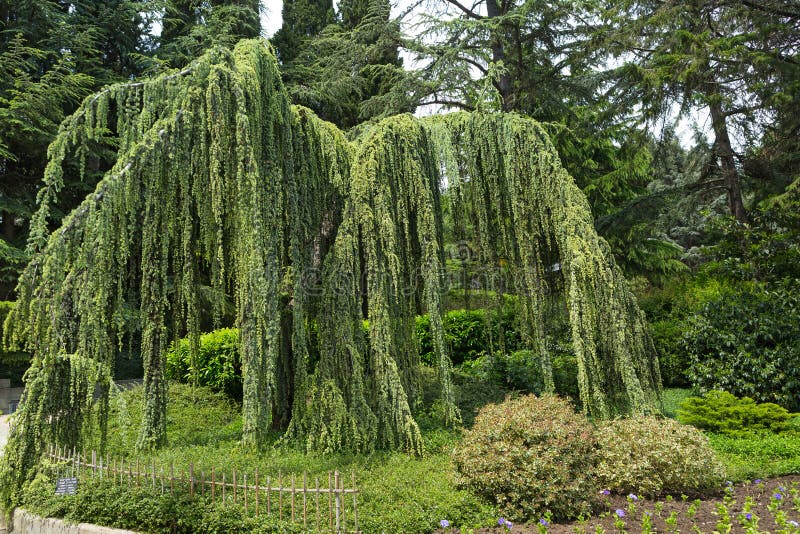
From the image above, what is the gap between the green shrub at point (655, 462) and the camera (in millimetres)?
4965

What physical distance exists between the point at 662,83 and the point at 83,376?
37.5ft

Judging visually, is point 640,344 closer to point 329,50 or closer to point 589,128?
point 589,128

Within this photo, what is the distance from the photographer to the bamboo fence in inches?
161

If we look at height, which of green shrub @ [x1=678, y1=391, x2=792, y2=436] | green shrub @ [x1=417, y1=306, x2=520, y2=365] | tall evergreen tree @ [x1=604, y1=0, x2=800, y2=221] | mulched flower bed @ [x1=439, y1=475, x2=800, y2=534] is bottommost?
mulched flower bed @ [x1=439, y1=475, x2=800, y2=534]

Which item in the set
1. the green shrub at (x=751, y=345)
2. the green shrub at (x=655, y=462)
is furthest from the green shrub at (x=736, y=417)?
the green shrub at (x=655, y=462)

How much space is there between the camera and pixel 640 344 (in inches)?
241

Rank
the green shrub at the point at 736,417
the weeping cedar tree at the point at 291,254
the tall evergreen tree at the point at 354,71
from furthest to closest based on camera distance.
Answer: the tall evergreen tree at the point at 354,71 → the green shrub at the point at 736,417 → the weeping cedar tree at the point at 291,254

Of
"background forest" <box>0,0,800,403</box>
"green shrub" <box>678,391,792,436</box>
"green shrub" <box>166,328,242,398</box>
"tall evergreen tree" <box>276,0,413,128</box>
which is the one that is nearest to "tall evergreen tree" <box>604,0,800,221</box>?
"background forest" <box>0,0,800,403</box>

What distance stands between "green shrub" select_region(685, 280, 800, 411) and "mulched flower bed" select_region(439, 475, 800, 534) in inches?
154

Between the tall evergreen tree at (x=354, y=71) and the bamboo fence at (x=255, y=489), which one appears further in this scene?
the tall evergreen tree at (x=354, y=71)

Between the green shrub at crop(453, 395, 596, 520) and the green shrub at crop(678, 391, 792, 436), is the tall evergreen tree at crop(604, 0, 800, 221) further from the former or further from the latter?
the green shrub at crop(453, 395, 596, 520)

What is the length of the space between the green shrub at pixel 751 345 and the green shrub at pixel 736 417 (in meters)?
1.21

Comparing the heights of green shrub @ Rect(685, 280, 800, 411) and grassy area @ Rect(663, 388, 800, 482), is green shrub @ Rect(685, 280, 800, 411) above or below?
above

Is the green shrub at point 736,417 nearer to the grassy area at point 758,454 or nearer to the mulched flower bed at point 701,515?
the grassy area at point 758,454
